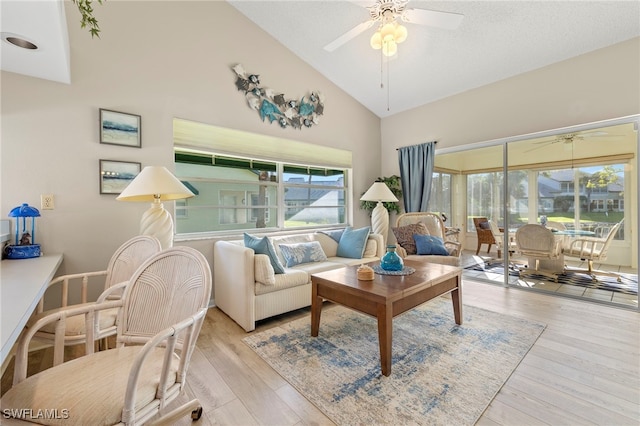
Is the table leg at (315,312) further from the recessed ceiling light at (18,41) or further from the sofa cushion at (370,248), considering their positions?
the recessed ceiling light at (18,41)

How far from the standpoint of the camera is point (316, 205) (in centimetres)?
468

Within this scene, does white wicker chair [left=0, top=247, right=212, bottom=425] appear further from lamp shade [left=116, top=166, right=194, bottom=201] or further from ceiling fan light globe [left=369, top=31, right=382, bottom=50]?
ceiling fan light globe [left=369, top=31, right=382, bottom=50]

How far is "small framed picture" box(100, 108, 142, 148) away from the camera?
103 inches

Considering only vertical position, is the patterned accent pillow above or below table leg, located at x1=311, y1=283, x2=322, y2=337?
above

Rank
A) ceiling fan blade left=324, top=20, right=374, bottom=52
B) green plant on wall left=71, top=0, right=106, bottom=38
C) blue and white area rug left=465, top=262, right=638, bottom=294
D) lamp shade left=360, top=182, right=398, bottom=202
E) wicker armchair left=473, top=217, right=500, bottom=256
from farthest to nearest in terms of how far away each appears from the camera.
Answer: wicker armchair left=473, top=217, right=500, bottom=256, lamp shade left=360, top=182, right=398, bottom=202, blue and white area rug left=465, top=262, right=638, bottom=294, ceiling fan blade left=324, top=20, right=374, bottom=52, green plant on wall left=71, top=0, right=106, bottom=38

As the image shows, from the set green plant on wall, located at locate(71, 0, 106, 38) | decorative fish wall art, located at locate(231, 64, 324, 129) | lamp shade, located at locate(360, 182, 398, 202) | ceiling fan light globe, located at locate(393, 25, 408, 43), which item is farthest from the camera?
lamp shade, located at locate(360, 182, 398, 202)

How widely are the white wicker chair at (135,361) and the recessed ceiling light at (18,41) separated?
1701mm

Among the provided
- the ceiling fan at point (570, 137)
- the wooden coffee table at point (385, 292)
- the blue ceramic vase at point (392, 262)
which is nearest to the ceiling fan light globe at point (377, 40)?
the blue ceramic vase at point (392, 262)

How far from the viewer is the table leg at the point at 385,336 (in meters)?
1.88

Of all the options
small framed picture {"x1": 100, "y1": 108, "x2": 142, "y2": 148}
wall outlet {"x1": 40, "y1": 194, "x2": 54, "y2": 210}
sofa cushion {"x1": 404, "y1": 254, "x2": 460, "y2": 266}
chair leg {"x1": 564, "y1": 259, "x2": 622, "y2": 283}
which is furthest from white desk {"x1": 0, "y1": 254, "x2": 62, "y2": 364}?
chair leg {"x1": 564, "y1": 259, "x2": 622, "y2": 283}

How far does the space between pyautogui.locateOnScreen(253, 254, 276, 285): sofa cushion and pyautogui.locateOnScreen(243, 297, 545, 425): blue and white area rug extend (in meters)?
0.46

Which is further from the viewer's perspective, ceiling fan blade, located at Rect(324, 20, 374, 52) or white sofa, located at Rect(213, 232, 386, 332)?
white sofa, located at Rect(213, 232, 386, 332)

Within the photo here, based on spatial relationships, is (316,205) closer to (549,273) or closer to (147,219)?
(147,219)

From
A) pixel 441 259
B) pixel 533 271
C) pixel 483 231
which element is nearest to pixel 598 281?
pixel 533 271
